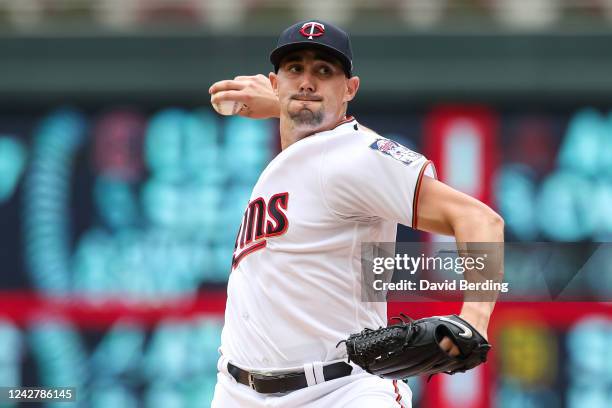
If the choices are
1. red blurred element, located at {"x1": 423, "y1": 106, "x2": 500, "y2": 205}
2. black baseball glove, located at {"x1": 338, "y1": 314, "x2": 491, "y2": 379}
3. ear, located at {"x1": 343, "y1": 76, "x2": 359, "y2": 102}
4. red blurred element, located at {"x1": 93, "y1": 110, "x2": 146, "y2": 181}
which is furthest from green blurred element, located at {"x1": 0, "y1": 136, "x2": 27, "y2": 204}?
black baseball glove, located at {"x1": 338, "y1": 314, "x2": 491, "y2": 379}

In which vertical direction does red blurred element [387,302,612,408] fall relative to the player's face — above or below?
below

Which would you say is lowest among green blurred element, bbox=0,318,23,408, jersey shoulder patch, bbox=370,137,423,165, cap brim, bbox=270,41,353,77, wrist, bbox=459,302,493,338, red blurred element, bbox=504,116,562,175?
green blurred element, bbox=0,318,23,408

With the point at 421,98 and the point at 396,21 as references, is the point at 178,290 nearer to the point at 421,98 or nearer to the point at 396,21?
the point at 421,98

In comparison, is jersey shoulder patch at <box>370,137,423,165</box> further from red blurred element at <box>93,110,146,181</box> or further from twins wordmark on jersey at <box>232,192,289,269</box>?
red blurred element at <box>93,110,146,181</box>

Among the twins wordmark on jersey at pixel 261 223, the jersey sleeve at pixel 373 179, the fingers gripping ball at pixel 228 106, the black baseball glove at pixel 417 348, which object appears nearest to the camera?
the black baseball glove at pixel 417 348

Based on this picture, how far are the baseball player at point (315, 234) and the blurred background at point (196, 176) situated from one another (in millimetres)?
4328

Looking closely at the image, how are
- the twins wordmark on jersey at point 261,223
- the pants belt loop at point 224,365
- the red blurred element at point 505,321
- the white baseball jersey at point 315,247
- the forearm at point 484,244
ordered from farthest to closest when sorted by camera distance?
the red blurred element at point 505,321 < the pants belt loop at point 224,365 < the twins wordmark on jersey at point 261,223 < the white baseball jersey at point 315,247 < the forearm at point 484,244

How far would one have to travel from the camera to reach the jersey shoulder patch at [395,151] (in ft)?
11.9

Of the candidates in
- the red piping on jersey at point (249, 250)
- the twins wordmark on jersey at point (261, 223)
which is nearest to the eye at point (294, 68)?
the twins wordmark on jersey at point (261, 223)

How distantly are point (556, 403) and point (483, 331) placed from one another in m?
5.27

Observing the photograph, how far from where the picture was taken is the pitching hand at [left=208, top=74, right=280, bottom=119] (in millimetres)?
4398

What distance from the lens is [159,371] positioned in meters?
8.37

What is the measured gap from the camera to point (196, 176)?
840 cm

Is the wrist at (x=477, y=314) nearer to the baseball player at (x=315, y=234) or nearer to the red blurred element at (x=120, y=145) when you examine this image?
the baseball player at (x=315, y=234)
